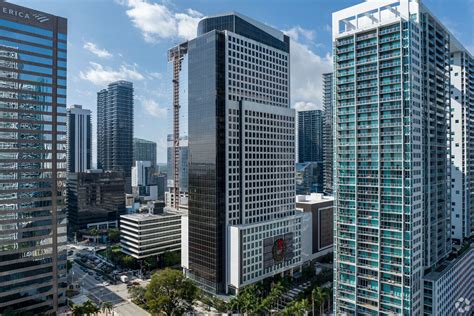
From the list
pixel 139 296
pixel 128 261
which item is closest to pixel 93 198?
pixel 128 261

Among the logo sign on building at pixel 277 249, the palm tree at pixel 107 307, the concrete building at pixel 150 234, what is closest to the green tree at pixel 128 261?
the concrete building at pixel 150 234

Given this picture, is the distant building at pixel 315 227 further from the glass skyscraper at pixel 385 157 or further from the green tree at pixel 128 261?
the green tree at pixel 128 261

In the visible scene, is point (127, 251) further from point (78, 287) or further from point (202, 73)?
point (202, 73)

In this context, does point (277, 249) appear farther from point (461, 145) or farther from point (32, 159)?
point (461, 145)

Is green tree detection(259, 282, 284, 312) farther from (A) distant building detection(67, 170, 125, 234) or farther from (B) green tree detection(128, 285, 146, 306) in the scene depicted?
(A) distant building detection(67, 170, 125, 234)

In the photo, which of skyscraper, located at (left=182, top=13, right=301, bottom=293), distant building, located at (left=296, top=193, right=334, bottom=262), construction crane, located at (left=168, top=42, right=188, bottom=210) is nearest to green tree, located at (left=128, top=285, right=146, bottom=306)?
skyscraper, located at (left=182, top=13, right=301, bottom=293)
